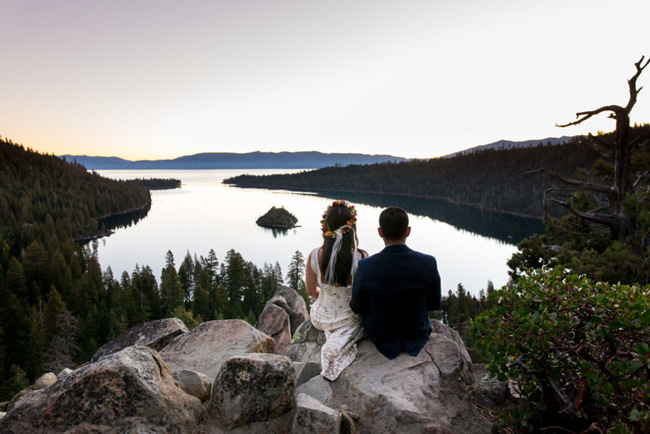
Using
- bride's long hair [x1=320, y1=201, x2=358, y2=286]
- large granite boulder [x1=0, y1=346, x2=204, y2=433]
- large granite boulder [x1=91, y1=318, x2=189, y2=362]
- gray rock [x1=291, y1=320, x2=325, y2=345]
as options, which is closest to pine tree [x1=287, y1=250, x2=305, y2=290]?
large granite boulder [x1=91, y1=318, x2=189, y2=362]

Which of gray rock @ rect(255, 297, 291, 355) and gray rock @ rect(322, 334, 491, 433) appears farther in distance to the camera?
gray rock @ rect(255, 297, 291, 355)

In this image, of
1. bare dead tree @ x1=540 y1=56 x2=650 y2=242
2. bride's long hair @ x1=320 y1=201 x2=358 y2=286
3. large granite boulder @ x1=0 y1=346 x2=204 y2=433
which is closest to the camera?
large granite boulder @ x1=0 y1=346 x2=204 y2=433

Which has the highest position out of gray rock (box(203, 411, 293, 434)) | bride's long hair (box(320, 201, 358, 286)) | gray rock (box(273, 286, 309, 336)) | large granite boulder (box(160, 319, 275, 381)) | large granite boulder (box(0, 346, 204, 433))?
bride's long hair (box(320, 201, 358, 286))

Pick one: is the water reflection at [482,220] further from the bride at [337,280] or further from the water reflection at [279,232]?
the bride at [337,280]

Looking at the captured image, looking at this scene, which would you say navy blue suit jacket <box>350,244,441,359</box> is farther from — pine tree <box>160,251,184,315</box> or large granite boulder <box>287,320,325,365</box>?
pine tree <box>160,251,184,315</box>

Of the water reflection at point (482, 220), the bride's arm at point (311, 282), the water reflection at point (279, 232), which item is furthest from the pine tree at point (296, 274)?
the bride's arm at point (311, 282)

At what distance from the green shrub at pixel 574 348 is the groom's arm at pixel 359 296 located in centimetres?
150

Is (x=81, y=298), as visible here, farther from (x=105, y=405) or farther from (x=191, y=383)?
(x=105, y=405)

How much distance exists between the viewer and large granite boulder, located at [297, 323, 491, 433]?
14.2 ft

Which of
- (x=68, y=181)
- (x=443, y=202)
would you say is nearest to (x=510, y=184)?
(x=443, y=202)

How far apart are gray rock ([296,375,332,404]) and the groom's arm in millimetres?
1063

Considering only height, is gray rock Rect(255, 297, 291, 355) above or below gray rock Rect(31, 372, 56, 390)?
below

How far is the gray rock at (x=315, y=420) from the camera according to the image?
399cm

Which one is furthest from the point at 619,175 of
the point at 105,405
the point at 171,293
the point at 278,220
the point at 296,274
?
the point at 278,220
